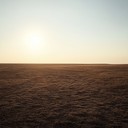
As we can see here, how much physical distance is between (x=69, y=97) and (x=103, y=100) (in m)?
2.79

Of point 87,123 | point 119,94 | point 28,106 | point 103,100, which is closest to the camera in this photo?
point 87,123

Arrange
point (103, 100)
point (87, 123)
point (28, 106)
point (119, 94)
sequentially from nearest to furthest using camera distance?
point (87, 123) → point (28, 106) → point (103, 100) → point (119, 94)

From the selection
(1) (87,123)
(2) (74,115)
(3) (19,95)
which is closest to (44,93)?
(3) (19,95)

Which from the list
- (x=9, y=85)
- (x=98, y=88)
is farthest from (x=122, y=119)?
(x=9, y=85)

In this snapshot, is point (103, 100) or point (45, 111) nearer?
point (45, 111)

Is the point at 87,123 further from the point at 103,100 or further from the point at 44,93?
the point at 44,93

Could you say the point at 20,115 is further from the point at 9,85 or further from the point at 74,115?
the point at 9,85

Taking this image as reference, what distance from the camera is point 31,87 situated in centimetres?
2180

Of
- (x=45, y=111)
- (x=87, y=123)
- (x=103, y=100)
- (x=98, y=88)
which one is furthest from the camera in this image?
(x=98, y=88)

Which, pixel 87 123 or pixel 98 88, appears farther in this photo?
pixel 98 88

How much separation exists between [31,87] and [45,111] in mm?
8160

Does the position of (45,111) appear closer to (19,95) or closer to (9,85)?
(19,95)

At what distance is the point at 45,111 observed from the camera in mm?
13945

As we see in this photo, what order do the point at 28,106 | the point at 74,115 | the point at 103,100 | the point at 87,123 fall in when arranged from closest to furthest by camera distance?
1. the point at 87,123
2. the point at 74,115
3. the point at 28,106
4. the point at 103,100
